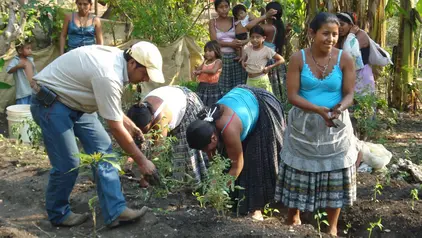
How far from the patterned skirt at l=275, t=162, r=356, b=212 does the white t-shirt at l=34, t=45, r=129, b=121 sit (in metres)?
1.45

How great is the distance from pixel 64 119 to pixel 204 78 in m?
3.98

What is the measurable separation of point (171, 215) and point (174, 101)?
976 millimetres

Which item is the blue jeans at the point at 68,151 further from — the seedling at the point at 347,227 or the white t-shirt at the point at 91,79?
the seedling at the point at 347,227

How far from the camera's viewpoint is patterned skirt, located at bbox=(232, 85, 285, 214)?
15.9ft

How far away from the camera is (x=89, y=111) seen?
13.7 ft

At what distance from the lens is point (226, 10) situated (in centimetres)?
816

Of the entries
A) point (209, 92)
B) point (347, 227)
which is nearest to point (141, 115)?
point (347, 227)

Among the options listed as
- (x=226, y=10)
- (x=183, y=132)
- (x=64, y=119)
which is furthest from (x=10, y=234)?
(x=226, y=10)

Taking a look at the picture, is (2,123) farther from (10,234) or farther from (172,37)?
(10,234)

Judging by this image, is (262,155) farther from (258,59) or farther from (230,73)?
(230,73)

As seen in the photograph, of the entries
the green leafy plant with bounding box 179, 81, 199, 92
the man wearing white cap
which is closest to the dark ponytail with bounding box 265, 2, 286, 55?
the green leafy plant with bounding box 179, 81, 199, 92

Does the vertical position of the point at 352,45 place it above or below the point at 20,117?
above

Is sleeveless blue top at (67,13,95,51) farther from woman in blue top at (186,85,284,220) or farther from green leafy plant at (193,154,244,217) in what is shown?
green leafy plant at (193,154,244,217)

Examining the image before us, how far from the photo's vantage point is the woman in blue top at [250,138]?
4480 mm
